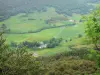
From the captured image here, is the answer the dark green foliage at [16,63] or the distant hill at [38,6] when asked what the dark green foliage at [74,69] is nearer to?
the dark green foliage at [16,63]

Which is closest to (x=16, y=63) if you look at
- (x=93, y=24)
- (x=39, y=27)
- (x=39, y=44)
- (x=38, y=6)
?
(x=93, y=24)

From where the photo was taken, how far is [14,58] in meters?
17.7

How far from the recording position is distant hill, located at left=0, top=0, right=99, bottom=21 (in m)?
152

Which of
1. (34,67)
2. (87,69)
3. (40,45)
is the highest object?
(34,67)

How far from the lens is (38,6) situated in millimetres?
169750

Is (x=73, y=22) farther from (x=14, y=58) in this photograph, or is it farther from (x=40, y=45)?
(x=14, y=58)

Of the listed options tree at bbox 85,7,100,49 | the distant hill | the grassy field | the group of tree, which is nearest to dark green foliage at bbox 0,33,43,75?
tree at bbox 85,7,100,49

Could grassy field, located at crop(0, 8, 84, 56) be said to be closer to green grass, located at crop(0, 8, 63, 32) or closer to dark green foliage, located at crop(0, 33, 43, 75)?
green grass, located at crop(0, 8, 63, 32)

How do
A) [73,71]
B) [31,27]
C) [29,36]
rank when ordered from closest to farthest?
[73,71] < [29,36] < [31,27]

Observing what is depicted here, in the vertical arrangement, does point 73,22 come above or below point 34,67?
below

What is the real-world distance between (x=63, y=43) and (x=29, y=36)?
18191 mm

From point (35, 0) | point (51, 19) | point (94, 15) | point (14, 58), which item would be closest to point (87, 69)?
point (94, 15)

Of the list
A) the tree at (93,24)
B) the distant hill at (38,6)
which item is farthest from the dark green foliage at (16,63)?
the distant hill at (38,6)

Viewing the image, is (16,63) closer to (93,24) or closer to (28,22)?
(93,24)
